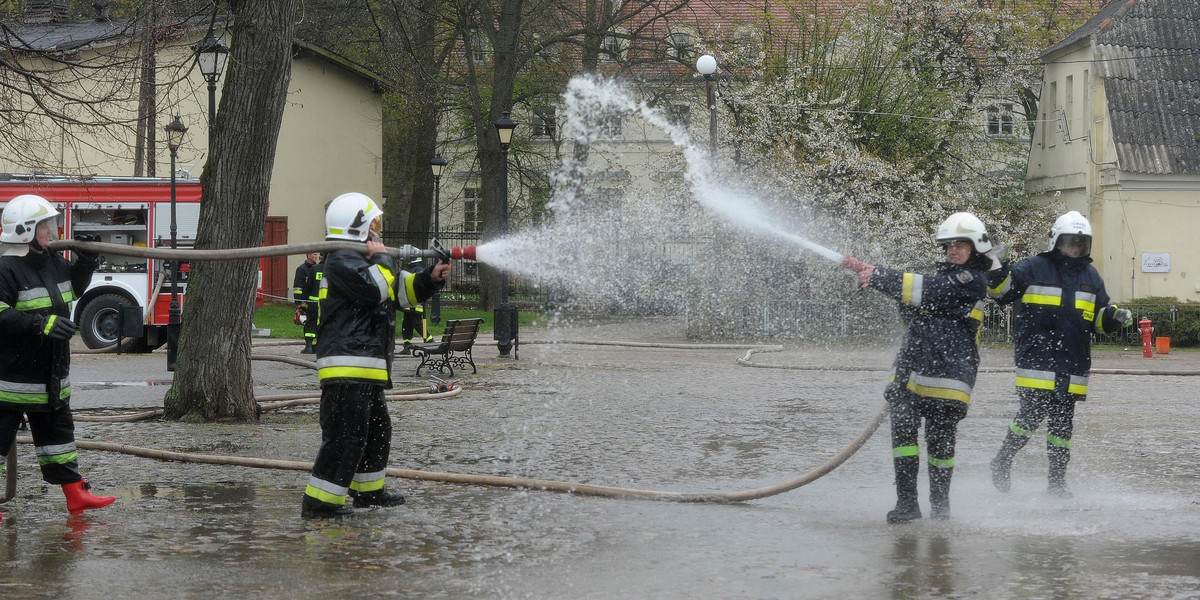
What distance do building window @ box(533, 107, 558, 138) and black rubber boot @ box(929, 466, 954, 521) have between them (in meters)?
26.9

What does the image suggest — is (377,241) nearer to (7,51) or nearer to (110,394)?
(7,51)

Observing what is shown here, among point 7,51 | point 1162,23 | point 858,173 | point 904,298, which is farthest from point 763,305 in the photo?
point 904,298

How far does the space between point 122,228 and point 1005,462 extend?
56.7 ft

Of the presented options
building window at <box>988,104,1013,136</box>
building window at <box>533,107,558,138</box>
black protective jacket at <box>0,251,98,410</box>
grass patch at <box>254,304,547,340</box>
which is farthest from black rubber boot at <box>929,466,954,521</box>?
building window at <box>988,104,1013,136</box>

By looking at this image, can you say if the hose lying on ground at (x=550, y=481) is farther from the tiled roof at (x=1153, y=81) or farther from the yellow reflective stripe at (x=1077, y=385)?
the tiled roof at (x=1153, y=81)

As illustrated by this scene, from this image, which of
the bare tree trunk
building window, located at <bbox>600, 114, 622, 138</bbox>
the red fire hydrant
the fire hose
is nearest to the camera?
the fire hose

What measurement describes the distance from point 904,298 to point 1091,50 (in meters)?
23.8

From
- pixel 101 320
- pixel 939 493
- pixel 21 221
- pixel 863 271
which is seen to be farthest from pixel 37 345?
pixel 101 320

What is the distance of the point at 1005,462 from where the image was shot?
24.9ft

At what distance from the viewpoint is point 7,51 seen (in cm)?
1059

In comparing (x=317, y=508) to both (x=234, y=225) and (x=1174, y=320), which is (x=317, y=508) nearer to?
(x=234, y=225)

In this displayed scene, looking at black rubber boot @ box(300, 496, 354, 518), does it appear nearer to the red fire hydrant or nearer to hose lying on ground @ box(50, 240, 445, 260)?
hose lying on ground @ box(50, 240, 445, 260)

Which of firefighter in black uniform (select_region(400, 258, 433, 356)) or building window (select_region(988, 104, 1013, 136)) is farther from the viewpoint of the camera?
building window (select_region(988, 104, 1013, 136))

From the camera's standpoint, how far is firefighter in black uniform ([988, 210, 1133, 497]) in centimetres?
755
